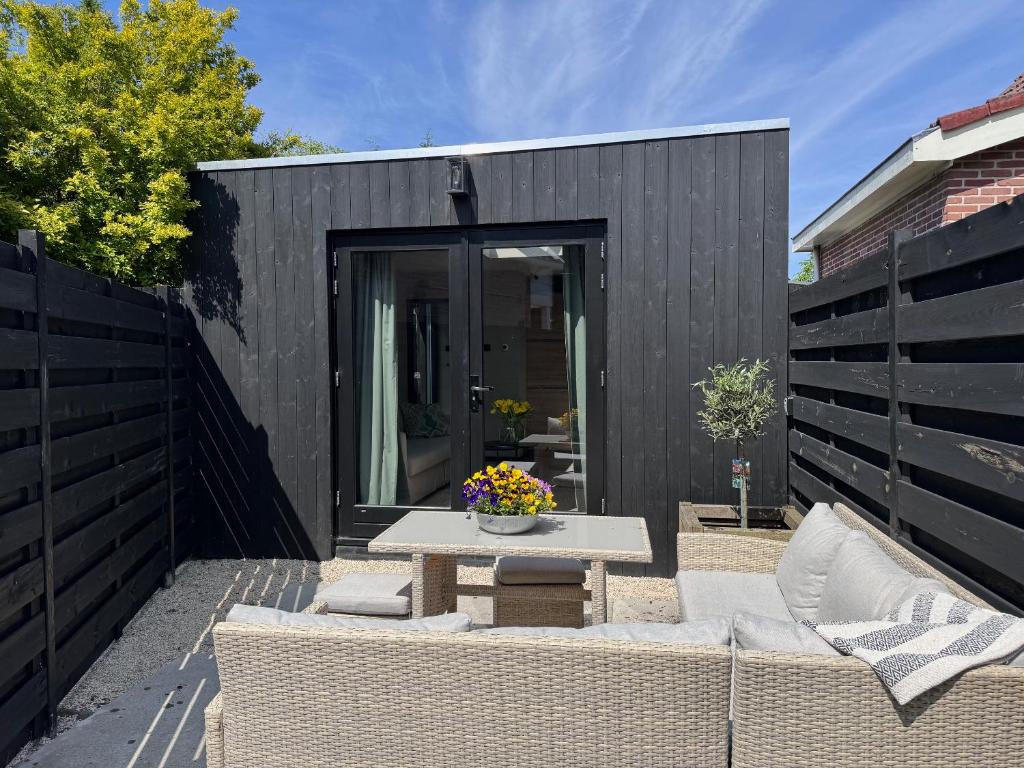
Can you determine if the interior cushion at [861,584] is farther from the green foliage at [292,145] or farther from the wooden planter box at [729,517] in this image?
the green foliage at [292,145]

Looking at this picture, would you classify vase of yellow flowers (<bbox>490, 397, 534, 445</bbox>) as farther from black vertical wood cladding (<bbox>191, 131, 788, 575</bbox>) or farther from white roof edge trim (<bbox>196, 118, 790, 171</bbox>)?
white roof edge trim (<bbox>196, 118, 790, 171</bbox>)

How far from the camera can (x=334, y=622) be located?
164cm

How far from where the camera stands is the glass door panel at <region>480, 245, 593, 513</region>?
4379 millimetres

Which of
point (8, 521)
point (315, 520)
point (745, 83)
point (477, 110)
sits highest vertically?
point (477, 110)

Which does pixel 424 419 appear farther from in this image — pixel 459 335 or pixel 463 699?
pixel 463 699

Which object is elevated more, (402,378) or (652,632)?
(402,378)

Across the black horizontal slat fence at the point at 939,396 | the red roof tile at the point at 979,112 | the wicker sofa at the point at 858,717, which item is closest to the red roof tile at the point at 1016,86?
the red roof tile at the point at 979,112

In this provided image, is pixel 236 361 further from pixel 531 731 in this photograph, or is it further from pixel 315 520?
pixel 531 731

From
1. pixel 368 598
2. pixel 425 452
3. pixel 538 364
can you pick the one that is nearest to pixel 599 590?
pixel 368 598

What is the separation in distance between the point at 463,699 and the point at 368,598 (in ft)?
4.68

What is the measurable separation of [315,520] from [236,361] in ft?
4.02

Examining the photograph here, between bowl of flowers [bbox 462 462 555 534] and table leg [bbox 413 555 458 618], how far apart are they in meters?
0.30

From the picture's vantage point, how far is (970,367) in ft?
6.31

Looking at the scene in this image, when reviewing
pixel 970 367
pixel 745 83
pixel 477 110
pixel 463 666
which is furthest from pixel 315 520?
pixel 477 110
